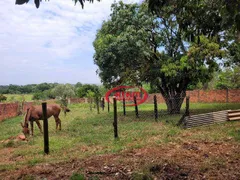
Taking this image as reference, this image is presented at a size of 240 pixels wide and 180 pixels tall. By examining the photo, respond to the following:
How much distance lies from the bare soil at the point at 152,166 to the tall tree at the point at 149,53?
5.96m

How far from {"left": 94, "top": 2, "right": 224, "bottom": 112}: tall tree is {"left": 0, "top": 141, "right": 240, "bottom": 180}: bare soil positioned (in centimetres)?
596

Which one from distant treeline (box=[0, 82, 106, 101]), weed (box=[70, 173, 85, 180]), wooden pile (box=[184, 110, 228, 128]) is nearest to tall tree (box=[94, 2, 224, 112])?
wooden pile (box=[184, 110, 228, 128])

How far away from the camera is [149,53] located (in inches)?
546

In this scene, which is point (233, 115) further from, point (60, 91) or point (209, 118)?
point (60, 91)

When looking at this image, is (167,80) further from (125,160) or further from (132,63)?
(125,160)

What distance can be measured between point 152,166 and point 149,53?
1006 cm

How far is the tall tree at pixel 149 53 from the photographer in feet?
41.0

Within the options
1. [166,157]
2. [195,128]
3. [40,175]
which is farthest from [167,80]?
[40,175]

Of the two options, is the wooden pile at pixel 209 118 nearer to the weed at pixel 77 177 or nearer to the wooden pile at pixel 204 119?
the wooden pile at pixel 204 119

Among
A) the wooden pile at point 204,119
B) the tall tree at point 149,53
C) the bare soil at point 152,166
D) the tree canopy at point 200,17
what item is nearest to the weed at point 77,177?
the bare soil at point 152,166

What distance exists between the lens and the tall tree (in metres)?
12.5

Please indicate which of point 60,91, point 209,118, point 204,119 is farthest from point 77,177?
point 60,91

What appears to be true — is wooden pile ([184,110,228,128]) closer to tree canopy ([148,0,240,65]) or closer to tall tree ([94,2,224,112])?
tall tree ([94,2,224,112])

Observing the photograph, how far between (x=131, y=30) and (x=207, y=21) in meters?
6.89
